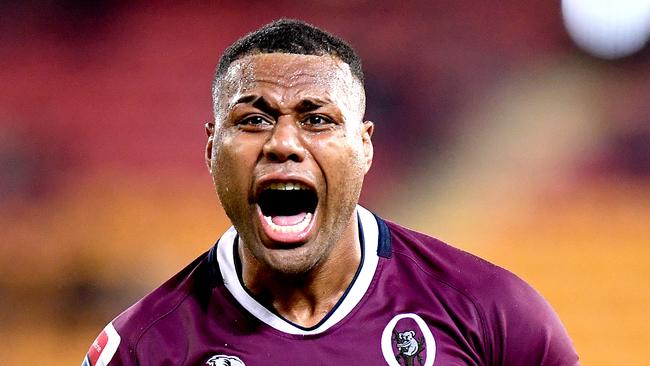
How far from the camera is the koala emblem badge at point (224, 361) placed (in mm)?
1766

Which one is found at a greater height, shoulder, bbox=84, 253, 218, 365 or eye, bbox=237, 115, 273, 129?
eye, bbox=237, 115, 273, 129

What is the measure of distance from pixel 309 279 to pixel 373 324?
0.17m

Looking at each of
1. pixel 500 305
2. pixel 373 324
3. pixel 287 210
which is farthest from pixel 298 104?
pixel 500 305

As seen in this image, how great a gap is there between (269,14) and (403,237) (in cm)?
404

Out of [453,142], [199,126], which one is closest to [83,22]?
[199,126]

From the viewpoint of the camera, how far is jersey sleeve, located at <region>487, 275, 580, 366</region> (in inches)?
69.8

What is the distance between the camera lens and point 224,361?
177 centimetres

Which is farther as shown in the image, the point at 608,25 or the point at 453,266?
the point at 608,25

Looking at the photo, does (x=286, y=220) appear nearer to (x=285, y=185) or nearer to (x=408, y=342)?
(x=285, y=185)

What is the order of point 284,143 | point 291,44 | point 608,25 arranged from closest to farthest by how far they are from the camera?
point 284,143 → point 291,44 → point 608,25

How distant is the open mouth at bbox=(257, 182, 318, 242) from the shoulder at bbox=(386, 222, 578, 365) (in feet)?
0.75

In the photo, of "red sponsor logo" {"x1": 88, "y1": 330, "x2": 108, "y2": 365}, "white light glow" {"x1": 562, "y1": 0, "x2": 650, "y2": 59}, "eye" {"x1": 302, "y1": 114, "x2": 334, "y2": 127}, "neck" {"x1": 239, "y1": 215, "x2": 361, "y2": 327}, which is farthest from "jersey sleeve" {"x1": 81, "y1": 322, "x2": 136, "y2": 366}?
"white light glow" {"x1": 562, "y1": 0, "x2": 650, "y2": 59}

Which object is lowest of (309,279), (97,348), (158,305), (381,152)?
(97,348)

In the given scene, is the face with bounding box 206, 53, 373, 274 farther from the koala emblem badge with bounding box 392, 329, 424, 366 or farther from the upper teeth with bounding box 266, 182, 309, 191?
the koala emblem badge with bounding box 392, 329, 424, 366
